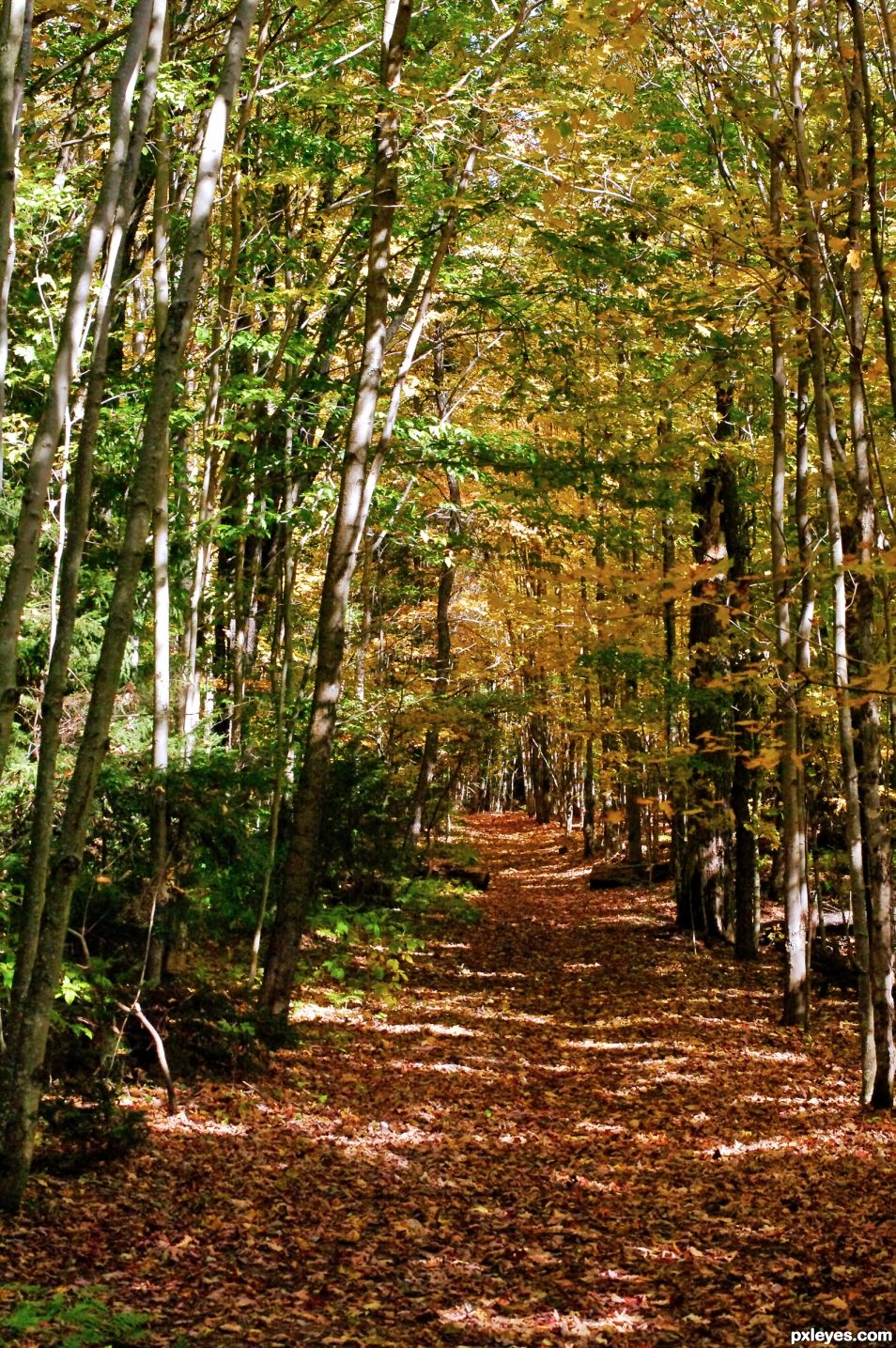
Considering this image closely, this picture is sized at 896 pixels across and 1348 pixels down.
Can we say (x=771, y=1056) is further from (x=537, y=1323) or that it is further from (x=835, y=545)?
(x=537, y=1323)

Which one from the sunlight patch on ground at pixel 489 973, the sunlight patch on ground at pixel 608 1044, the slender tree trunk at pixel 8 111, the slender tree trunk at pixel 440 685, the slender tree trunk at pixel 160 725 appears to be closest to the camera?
the slender tree trunk at pixel 8 111

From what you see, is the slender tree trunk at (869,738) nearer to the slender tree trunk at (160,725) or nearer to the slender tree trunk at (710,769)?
the slender tree trunk at (160,725)

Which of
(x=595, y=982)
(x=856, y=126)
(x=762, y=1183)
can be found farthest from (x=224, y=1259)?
(x=595, y=982)

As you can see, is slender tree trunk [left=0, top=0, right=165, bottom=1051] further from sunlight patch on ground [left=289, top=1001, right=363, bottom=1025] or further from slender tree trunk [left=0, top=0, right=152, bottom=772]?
sunlight patch on ground [left=289, top=1001, right=363, bottom=1025]

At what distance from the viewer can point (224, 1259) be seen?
15.2 feet

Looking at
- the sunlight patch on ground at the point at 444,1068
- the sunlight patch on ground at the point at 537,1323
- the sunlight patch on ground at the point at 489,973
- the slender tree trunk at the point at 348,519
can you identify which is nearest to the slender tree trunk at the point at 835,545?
the sunlight patch on ground at the point at 444,1068

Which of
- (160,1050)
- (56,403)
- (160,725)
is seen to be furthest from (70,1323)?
(160,725)

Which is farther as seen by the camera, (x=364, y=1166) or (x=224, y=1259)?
(x=364, y=1166)

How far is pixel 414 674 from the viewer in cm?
1669

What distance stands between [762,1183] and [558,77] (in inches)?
377

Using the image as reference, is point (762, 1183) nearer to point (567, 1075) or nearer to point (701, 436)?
point (567, 1075)

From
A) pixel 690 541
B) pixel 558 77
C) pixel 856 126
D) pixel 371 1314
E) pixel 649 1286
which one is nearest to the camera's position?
pixel 371 1314

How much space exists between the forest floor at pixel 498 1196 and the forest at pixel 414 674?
0.13ft

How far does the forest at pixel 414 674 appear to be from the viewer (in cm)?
451
